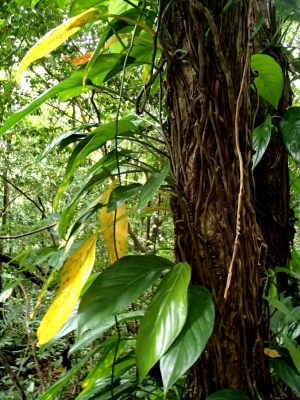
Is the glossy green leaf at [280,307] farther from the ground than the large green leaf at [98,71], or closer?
closer

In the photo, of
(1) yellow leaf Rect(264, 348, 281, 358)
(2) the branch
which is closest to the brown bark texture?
(1) yellow leaf Rect(264, 348, 281, 358)

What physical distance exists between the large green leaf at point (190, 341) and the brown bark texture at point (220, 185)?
2.2 inches

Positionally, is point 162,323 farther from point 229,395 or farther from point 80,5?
point 80,5

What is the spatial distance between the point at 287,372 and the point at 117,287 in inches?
11.4

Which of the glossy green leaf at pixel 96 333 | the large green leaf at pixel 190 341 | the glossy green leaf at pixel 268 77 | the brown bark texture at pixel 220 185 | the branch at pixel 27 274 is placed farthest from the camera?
the branch at pixel 27 274

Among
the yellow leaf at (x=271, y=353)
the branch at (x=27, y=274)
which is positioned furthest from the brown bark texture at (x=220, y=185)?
the branch at (x=27, y=274)

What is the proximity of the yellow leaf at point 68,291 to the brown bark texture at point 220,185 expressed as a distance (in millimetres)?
144

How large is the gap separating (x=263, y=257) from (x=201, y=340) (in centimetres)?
20

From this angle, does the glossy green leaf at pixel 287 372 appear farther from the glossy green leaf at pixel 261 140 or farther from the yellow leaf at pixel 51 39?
the yellow leaf at pixel 51 39

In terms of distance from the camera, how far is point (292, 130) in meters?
0.82

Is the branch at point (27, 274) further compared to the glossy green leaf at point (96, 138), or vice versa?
the branch at point (27, 274)

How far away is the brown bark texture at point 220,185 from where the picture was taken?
0.56m

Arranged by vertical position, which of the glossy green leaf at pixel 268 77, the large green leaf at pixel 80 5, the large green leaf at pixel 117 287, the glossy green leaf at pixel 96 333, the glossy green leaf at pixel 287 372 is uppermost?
the large green leaf at pixel 80 5

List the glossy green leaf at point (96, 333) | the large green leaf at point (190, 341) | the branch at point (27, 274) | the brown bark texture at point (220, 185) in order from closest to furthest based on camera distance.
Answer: the large green leaf at point (190, 341) → the brown bark texture at point (220, 185) → the glossy green leaf at point (96, 333) → the branch at point (27, 274)
